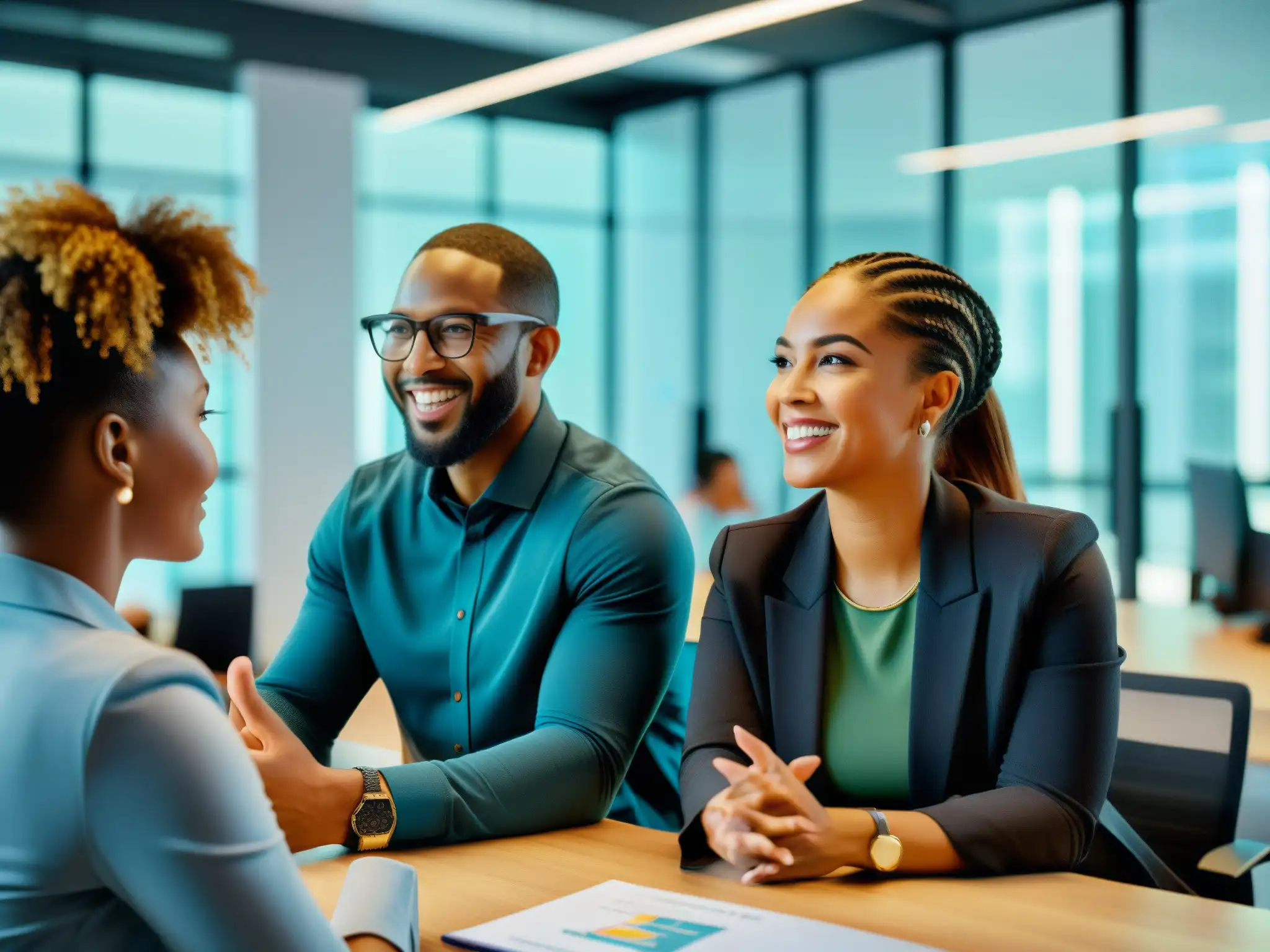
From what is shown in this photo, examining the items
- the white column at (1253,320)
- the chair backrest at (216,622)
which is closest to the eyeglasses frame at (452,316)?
the chair backrest at (216,622)

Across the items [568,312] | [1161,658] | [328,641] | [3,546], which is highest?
[568,312]

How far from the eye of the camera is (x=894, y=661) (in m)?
1.85

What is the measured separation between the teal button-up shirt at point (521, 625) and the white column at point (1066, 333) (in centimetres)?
493

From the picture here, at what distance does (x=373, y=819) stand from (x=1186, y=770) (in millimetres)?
1603

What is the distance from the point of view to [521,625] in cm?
205

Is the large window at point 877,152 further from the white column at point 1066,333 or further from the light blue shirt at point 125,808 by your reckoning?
the light blue shirt at point 125,808

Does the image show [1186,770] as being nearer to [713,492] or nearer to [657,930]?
[657,930]

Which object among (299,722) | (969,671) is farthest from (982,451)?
(299,722)

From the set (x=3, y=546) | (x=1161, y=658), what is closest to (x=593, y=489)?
(x=3, y=546)

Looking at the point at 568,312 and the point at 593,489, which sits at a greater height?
the point at 568,312

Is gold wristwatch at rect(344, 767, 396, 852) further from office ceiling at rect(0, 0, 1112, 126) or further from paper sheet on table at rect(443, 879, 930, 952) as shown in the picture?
office ceiling at rect(0, 0, 1112, 126)

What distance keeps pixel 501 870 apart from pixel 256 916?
2.31ft

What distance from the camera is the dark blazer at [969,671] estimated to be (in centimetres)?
164

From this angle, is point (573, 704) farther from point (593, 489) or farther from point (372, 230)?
point (372, 230)
